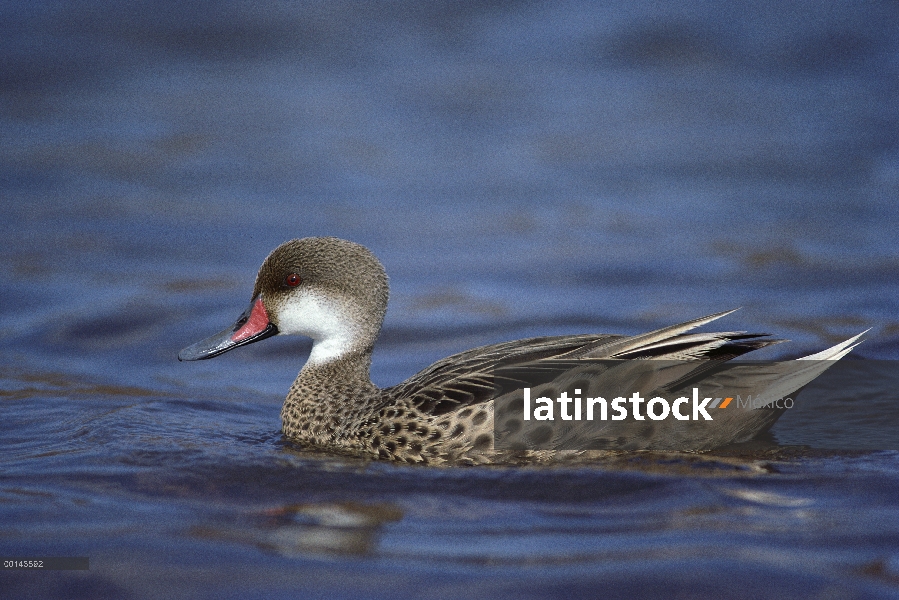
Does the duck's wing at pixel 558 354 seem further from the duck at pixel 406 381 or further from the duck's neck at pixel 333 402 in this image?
the duck's neck at pixel 333 402

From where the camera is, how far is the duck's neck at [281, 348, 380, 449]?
20.7 feet

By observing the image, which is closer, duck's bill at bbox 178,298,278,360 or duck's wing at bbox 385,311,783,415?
duck's wing at bbox 385,311,783,415

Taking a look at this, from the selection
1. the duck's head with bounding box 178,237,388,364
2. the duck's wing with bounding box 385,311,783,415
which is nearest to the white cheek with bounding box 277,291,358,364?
the duck's head with bounding box 178,237,388,364

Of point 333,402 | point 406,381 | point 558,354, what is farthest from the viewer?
point 333,402

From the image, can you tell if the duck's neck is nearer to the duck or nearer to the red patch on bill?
the duck

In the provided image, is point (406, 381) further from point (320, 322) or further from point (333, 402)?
point (320, 322)

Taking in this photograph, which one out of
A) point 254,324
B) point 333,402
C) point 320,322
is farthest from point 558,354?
point 254,324

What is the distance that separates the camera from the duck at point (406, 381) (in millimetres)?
5863

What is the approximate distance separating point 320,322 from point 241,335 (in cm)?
43

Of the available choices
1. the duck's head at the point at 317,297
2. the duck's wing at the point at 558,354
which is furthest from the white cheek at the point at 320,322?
the duck's wing at the point at 558,354

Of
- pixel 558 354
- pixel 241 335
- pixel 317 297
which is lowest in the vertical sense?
pixel 558 354

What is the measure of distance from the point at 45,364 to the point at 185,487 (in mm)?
2887

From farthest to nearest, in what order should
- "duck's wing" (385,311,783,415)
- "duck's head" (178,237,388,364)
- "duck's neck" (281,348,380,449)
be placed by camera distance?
"duck's head" (178,237,388,364) → "duck's neck" (281,348,380,449) → "duck's wing" (385,311,783,415)

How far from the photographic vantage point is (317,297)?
6547 millimetres
